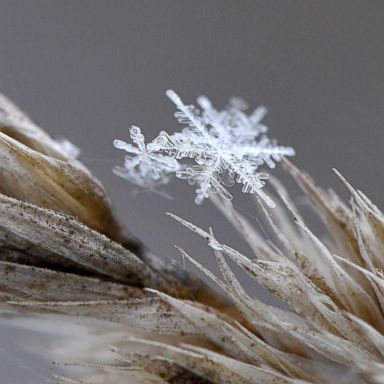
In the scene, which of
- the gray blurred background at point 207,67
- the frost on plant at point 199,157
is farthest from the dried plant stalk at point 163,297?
the gray blurred background at point 207,67

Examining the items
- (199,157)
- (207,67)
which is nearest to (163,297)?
(199,157)

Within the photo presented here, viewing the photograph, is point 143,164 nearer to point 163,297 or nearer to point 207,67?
point 163,297

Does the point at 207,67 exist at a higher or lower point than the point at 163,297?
higher

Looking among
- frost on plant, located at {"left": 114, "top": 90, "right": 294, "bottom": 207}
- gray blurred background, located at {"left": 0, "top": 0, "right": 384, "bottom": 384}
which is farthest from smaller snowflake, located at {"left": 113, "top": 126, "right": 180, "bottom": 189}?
gray blurred background, located at {"left": 0, "top": 0, "right": 384, "bottom": 384}

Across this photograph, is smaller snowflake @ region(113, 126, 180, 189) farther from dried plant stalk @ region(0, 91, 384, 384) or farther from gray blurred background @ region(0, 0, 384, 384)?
gray blurred background @ region(0, 0, 384, 384)

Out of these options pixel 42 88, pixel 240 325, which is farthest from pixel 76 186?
pixel 42 88

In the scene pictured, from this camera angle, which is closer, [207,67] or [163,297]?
[163,297]
